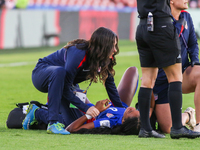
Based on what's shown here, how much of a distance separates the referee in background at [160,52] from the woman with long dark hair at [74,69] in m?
0.50

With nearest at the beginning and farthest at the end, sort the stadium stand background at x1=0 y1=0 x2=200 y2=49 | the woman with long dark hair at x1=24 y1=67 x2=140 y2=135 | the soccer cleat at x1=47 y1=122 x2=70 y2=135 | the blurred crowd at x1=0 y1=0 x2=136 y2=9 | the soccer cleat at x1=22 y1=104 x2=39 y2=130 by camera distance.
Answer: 1. the soccer cleat at x1=47 y1=122 x2=70 y2=135
2. the woman with long dark hair at x1=24 y1=67 x2=140 y2=135
3. the soccer cleat at x1=22 y1=104 x2=39 y2=130
4. the stadium stand background at x1=0 y1=0 x2=200 y2=49
5. the blurred crowd at x1=0 y1=0 x2=136 y2=9

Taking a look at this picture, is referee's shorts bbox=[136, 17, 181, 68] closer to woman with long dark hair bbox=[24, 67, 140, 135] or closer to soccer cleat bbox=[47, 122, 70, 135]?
woman with long dark hair bbox=[24, 67, 140, 135]

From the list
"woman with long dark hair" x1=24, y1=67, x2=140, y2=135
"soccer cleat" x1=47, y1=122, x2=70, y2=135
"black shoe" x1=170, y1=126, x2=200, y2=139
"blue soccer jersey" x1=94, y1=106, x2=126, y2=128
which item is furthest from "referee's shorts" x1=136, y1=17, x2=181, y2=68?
"soccer cleat" x1=47, y1=122, x2=70, y2=135

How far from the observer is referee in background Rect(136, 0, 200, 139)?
3420 mm

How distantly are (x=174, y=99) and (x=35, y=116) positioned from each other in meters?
1.59

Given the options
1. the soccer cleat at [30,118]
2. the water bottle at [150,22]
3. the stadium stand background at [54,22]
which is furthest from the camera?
the stadium stand background at [54,22]

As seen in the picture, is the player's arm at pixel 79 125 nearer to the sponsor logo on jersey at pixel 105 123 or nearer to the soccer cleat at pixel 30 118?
the sponsor logo on jersey at pixel 105 123

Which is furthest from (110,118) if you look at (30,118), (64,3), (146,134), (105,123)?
(64,3)

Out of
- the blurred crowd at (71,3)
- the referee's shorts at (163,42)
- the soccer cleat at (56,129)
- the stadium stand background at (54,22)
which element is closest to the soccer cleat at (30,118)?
the soccer cleat at (56,129)

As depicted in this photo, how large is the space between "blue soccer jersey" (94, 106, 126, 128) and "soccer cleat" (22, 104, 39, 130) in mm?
702

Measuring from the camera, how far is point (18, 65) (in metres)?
11.9

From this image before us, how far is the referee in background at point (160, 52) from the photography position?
135 inches

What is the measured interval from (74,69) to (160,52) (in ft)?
2.97

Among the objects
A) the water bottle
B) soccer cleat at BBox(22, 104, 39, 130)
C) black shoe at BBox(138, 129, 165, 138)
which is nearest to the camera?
the water bottle
